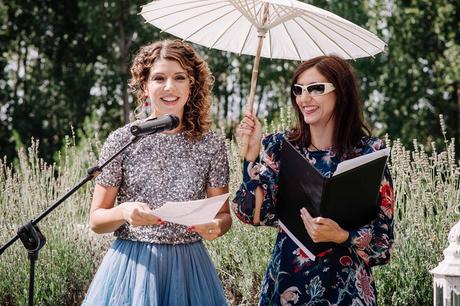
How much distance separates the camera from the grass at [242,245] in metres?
4.89

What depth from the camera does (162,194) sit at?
3.07 meters

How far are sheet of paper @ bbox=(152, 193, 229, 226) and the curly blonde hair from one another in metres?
0.54

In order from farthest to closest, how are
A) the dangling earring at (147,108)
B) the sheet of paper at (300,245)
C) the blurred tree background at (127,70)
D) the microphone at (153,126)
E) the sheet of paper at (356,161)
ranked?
the blurred tree background at (127,70)
the dangling earring at (147,108)
the sheet of paper at (300,245)
the sheet of paper at (356,161)
the microphone at (153,126)

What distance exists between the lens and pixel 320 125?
307 centimetres

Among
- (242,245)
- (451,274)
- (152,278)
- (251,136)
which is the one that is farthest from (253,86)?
(242,245)

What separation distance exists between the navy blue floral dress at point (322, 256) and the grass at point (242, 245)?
6.51 feet

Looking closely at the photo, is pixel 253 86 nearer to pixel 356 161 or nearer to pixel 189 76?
pixel 189 76

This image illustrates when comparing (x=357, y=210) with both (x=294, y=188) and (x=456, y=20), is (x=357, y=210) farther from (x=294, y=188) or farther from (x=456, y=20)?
(x=456, y=20)

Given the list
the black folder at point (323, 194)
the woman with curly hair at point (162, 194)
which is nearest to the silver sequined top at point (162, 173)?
the woman with curly hair at point (162, 194)

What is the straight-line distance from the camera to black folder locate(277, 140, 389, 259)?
2744 mm

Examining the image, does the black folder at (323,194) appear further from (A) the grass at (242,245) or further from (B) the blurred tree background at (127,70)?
(B) the blurred tree background at (127,70)

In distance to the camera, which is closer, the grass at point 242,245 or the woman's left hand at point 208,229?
the woman's left hand at point 208,229

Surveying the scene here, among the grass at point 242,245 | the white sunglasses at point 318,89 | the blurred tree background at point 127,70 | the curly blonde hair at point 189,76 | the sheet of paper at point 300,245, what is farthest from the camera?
the blurred tree background at point 127,70

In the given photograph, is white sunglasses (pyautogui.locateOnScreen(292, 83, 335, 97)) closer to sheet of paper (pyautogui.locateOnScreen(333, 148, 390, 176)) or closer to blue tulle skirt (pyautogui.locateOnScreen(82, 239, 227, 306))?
sheet of paper (pyautogui.locateOnScreen(333, 148, 390, 176))
